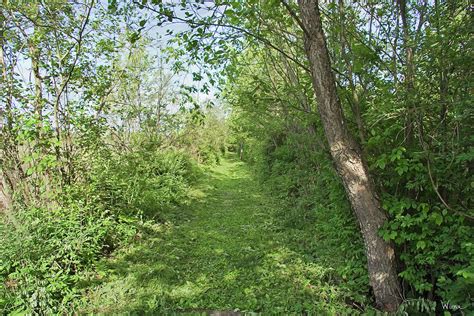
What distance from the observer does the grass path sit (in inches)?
140

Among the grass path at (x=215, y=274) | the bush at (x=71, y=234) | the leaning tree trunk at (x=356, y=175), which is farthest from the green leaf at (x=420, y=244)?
the bush at (x=71, y=234)

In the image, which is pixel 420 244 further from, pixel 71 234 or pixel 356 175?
pixel 71 234

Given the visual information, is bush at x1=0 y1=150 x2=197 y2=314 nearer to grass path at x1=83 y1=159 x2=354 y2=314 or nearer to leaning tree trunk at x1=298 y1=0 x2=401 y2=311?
grass path at x1=83 y1=159 x2=354 y2=314

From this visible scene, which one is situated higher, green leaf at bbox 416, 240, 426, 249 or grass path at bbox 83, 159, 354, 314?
green leaf at bbox 416, 240, 426, 249

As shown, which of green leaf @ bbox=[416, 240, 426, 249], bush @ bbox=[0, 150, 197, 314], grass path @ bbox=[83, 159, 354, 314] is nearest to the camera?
green leaf @ bbox=[416, 240, 426, 249]

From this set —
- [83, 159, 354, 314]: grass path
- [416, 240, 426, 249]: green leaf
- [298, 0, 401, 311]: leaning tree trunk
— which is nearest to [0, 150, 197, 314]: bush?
[83, 159, 354, 314]: grass path

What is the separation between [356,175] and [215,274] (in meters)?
2.61

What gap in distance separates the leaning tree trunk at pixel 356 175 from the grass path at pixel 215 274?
0.61 meters

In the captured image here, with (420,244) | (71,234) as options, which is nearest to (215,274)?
(71,234)

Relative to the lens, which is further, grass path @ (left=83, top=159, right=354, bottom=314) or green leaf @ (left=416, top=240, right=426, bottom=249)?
grass path @ (left=83, top=159, right=354, bottom=314)

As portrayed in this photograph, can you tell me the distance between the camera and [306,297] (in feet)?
11.9

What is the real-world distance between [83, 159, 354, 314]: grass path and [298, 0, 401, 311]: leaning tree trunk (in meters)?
0.61

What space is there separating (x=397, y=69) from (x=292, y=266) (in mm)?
3109

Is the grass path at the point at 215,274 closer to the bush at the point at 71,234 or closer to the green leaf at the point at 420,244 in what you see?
the bush at the point at 71,234
